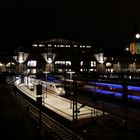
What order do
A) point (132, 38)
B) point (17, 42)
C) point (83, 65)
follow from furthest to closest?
point (132, 38) < point (17, 42) < point (83, 65)

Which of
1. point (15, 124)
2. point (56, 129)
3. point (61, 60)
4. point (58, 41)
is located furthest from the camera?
point (58, 41)

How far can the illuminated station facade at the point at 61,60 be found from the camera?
90.1m

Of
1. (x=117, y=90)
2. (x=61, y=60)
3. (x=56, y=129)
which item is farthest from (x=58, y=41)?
(x=56, y=129)

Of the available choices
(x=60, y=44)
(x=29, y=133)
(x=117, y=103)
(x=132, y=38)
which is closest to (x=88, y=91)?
(x=117, y=103)

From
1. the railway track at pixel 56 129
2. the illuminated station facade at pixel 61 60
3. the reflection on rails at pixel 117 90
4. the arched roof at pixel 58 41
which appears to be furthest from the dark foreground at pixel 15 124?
the arched roof at pixel 58 41

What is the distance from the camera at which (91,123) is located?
24.4 m

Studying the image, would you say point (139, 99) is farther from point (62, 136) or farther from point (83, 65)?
point (83, 65)

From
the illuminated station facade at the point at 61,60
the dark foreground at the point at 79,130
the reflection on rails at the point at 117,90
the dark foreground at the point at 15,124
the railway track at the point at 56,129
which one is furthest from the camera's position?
the illuminated station facade at the point at 61,60

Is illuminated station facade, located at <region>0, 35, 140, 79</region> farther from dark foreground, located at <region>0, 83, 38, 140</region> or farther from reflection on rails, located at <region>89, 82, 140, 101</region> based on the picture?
dark foreground, located at <region>0, 83, 38, 140</region>

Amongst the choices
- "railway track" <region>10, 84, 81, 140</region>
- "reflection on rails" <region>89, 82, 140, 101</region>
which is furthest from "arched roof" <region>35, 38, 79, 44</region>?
"railway track" <region>10, 84, 81, 140</region>

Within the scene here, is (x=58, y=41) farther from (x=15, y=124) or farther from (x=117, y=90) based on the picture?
(x=15, y=124)

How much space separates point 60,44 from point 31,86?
174 ft

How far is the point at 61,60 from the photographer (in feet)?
314

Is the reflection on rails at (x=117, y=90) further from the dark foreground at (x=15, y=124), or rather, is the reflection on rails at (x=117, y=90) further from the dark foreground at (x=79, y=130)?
the dark foreground at (x=15, y=124)
